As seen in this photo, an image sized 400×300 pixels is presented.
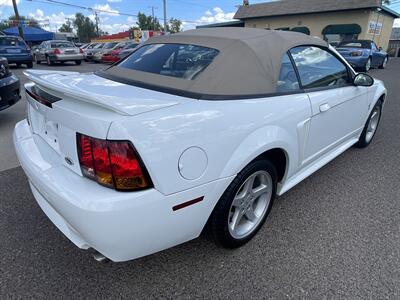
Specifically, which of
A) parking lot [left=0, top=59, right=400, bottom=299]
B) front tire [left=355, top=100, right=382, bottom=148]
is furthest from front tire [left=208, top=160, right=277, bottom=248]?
front tire [left=355, top=100, right=382, bottom=148]

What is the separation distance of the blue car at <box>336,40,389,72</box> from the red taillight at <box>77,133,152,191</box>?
13.3 m

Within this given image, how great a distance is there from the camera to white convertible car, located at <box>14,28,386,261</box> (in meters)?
1.50

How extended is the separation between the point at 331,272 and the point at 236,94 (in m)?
1.35

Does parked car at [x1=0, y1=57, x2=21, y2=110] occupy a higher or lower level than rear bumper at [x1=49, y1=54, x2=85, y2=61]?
higher

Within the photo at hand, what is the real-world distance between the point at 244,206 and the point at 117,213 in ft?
3.43

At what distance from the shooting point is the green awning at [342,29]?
22.7 m

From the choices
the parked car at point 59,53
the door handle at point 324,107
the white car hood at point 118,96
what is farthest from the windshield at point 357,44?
the parked car at point 59,53

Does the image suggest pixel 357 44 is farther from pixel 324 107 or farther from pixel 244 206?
pixel 244 206

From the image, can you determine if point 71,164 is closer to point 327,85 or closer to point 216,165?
point 216,165

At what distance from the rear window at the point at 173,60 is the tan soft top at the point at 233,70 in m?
0.07

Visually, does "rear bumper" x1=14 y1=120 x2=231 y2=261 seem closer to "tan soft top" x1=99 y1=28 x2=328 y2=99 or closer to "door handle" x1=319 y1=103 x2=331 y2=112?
"tan soft top" x1=99 y1=28 x2=328 y2=99

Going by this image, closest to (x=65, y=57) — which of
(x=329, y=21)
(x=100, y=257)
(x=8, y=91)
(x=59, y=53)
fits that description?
(x=59, y=53)

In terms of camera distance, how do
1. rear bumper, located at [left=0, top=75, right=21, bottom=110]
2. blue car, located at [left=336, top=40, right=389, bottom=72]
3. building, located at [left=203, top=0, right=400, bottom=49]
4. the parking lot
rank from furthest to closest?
building, located at [left=203, top=0, right=400, bottom=49]
blue car, located at [left=336, top=40, right=389, bottom=72]
rear bumper, located at [left=0, top=75, right=21, bottom=110]
the parking lot

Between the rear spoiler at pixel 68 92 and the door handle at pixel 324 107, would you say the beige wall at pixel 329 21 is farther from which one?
the rear spoiler at pixel 68 92
